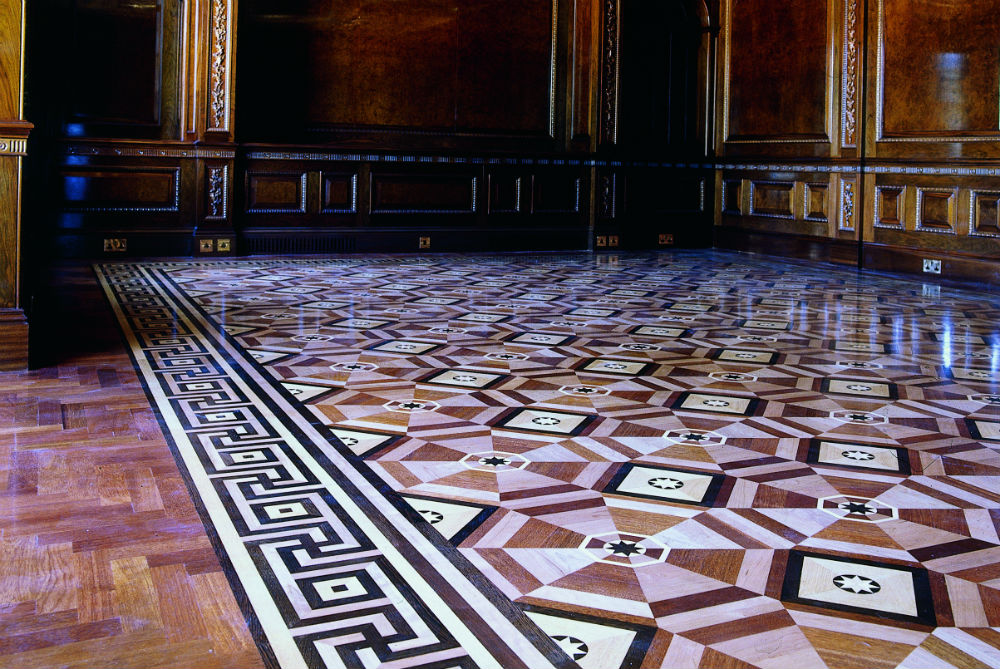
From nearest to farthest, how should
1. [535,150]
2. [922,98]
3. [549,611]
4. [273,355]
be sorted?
[549,611] → [273,355] → [922,98] → [535,150]

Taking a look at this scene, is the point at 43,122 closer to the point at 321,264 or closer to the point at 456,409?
the point at 321,264

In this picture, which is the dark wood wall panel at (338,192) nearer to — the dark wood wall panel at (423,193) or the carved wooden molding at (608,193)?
the dark wood wall panel at (423,193)

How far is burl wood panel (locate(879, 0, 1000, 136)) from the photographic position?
6.92 meters

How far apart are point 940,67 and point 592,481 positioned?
20.2ft

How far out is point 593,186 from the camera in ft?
31.7

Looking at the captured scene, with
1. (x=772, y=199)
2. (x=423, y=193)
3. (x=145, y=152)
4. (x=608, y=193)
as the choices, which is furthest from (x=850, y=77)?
(x=145, y=152)

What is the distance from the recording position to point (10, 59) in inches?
142

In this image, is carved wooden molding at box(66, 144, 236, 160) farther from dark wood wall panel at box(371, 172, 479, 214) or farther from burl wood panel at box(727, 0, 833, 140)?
burl wood panel at box(727, 0, 833, 140)

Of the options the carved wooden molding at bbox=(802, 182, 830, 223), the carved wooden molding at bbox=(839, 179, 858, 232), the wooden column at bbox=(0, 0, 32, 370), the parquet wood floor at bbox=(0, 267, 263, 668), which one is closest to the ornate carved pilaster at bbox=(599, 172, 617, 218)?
the carved wooden molding at bbox=(802, 182, 830, 223)

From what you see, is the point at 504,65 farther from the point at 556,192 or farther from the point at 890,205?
the point at 890,205

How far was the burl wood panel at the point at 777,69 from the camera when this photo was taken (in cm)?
858

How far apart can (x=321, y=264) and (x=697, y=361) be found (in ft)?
14.5

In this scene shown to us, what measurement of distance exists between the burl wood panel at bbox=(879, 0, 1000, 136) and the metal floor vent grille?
185 inches

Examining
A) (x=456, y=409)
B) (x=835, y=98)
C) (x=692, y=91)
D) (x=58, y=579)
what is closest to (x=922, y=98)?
(x=835, y=98)
